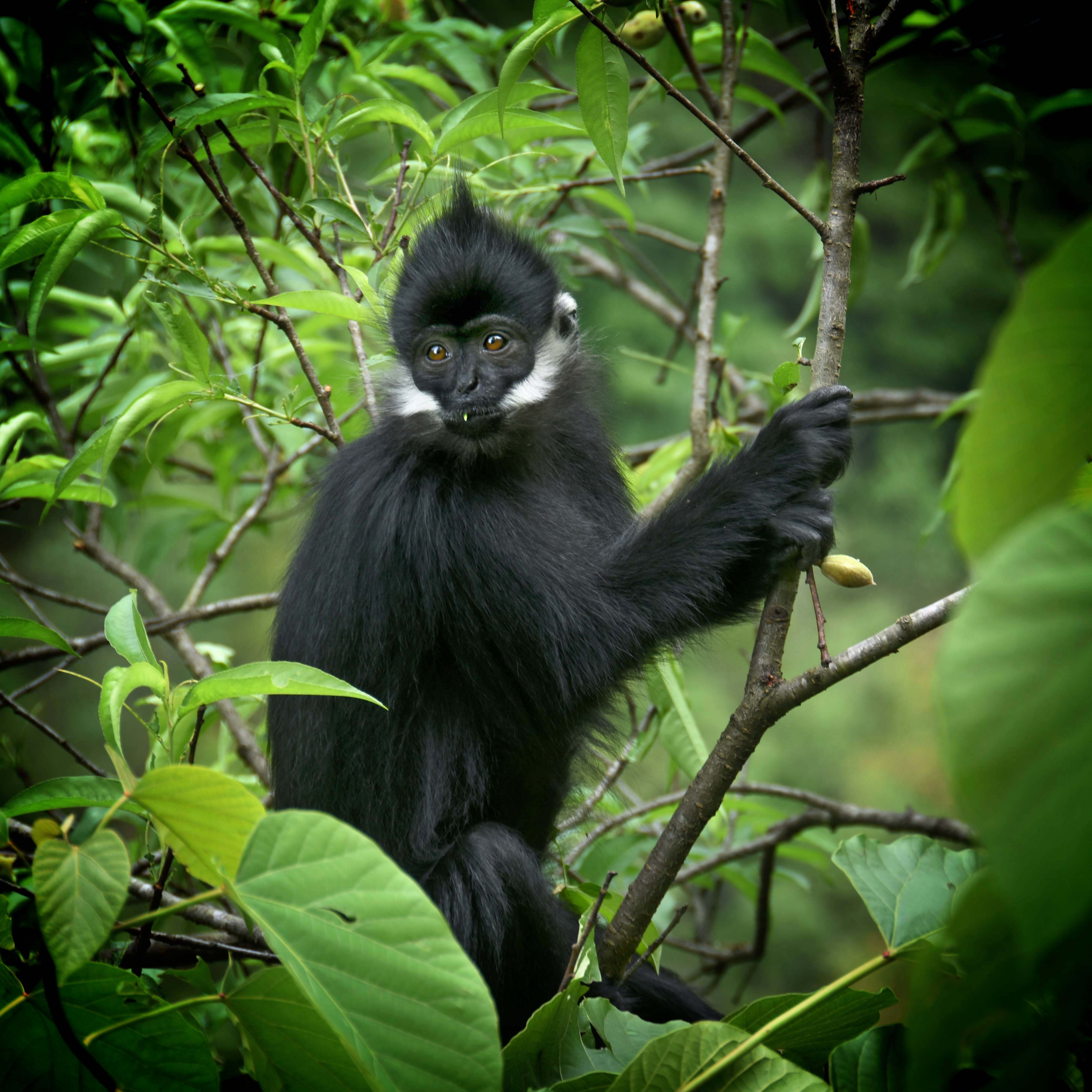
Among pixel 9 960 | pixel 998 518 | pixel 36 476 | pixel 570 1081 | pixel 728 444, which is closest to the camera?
pixel 998 518

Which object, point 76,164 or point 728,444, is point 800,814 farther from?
point 76,164

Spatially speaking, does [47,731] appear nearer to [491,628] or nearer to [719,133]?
[491,628]

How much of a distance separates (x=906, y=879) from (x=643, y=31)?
5.70ft

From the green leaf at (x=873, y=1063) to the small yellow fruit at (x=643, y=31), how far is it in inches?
72.6

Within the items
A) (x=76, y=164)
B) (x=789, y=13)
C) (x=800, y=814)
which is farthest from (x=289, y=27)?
(x=800, y=814)

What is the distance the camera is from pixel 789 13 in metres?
1.64

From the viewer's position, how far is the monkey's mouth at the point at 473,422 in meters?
1.77

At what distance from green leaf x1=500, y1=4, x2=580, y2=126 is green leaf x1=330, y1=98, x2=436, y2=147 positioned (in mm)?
373

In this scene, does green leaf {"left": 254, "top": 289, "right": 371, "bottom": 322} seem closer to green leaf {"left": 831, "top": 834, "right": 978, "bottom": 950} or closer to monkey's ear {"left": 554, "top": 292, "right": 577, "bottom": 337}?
monkey's ear {"left": 554, "top": 292, "right": 577, "bottom": 337}

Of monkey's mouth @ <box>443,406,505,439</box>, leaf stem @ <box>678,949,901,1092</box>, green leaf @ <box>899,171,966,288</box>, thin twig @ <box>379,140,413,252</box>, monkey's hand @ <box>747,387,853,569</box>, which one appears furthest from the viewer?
green leaf @ <box>899,171,966,288</box>

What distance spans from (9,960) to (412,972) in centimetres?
72

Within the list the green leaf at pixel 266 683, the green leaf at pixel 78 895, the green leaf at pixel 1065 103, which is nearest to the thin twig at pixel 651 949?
the green leaf at pixel 266 683

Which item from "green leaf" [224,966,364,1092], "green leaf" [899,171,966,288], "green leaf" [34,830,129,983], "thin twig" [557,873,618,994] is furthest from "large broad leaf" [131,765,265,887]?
"green leaf" [899,171,966,288]

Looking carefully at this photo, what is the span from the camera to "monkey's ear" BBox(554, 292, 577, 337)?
2.03m
